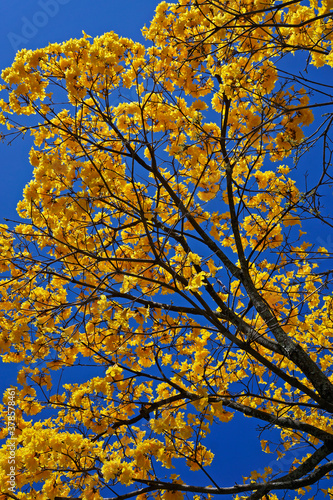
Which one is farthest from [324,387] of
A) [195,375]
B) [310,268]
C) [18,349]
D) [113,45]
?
[113,45]

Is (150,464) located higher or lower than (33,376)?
lower

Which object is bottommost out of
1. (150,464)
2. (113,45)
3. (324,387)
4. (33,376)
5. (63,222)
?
(324,387)

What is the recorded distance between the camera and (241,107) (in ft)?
12.3

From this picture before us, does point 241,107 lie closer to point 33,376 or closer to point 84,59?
point 84,59

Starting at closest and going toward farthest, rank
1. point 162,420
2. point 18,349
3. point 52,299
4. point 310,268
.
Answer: point 162,420, point 18,349, point 52,299, point 310,268

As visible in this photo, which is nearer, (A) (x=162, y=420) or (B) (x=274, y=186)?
(A) (x=162, y=420)

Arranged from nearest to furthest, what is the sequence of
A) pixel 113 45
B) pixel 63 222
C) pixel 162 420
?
pixel 162 420
pixel 113 45
pixel 63 222

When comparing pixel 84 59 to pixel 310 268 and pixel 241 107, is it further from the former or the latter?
pixel 310 268

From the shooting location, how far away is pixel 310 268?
15.6ft

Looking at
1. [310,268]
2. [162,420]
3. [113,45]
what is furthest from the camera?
[310,268]

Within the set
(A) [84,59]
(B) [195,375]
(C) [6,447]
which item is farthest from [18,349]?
(A) [84,59]

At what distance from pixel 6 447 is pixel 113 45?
3.33 metres

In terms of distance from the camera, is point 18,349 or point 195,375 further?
point 195,375

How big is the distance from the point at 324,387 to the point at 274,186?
2.13m
